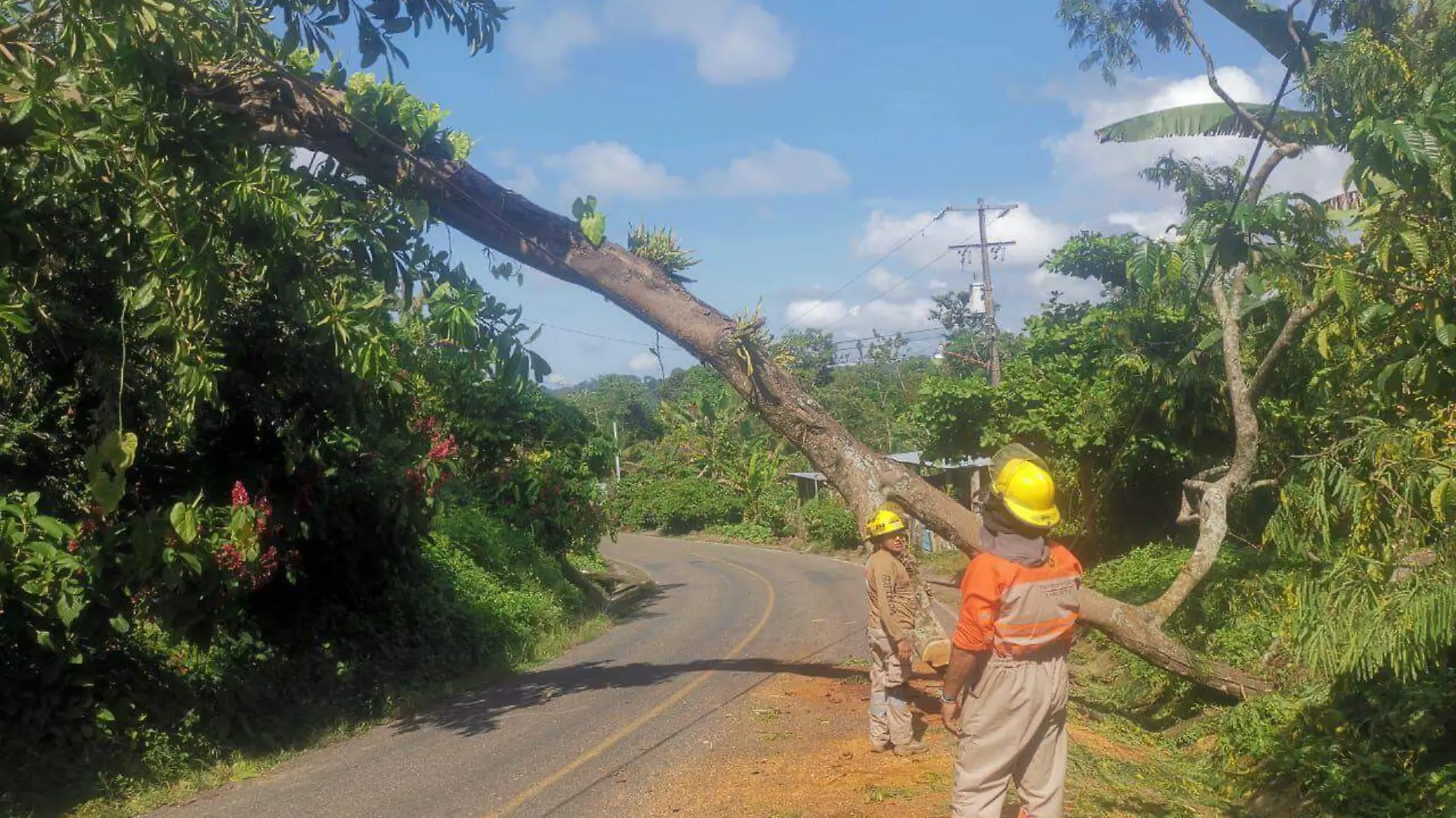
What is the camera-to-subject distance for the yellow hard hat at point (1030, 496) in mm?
4871

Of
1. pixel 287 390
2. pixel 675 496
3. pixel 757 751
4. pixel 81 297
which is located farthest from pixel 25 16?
pixel 675 496

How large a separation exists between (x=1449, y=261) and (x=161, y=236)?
8270mm

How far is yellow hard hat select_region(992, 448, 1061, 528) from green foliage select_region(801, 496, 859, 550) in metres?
30.7

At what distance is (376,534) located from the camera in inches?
455

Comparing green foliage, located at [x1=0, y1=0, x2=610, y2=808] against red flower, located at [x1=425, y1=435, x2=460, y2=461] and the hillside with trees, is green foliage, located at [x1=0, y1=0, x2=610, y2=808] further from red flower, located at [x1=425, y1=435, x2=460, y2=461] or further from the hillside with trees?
red flower, located at [x1=425, y1=435, x2=460, y2=461]

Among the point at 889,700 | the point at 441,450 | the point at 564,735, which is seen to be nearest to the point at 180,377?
the point at 564,735

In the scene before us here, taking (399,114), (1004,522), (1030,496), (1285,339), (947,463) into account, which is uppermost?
(399,114)

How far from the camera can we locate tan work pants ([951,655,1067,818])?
492 centimetres

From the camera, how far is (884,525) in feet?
26.6

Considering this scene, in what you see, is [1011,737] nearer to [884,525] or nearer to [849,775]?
[849,775]

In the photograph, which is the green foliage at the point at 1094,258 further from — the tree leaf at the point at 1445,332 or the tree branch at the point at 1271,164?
the tree leaf at the point at 1445,332

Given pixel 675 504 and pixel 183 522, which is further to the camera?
pixel 675 504

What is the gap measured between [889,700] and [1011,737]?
9.85ft

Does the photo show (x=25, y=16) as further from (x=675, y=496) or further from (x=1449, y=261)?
(x=675, y=496)
